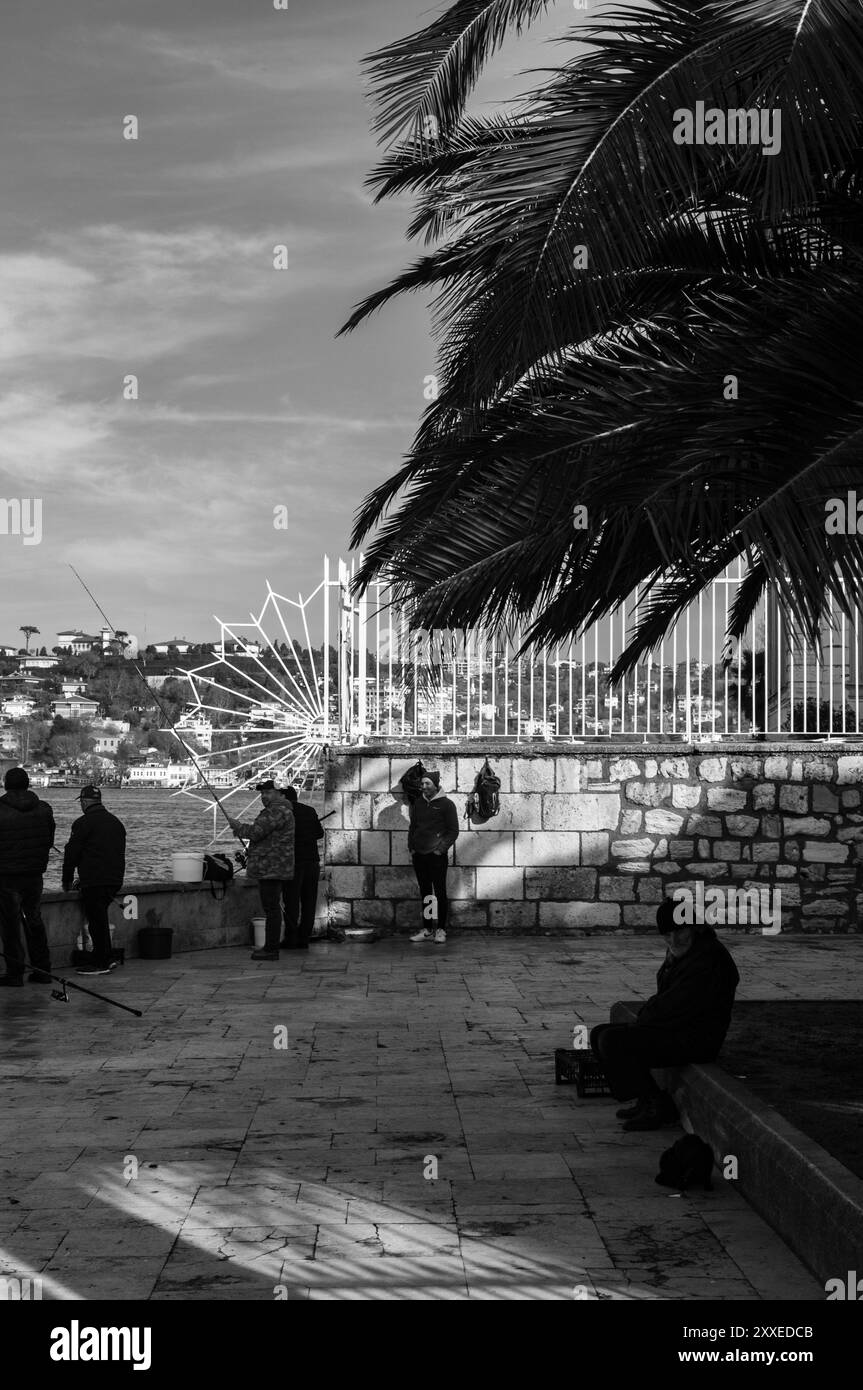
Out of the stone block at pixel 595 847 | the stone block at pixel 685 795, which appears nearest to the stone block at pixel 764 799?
the stone block at pixel 685 795

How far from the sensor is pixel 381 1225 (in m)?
5.09

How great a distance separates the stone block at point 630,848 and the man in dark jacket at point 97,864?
4763 mm

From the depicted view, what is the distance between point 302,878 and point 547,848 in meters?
2.39

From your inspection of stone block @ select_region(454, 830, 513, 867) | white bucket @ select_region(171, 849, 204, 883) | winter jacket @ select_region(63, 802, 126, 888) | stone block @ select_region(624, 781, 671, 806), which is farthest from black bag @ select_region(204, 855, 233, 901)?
stone block @ select_region(624, 781, 671, 806)

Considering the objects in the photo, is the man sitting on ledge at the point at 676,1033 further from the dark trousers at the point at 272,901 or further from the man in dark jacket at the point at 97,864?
the dark trousers at the point at 272,901

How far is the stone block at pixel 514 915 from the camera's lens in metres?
Answer: 13.8

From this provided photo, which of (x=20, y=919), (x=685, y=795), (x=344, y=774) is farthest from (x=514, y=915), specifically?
(x=20, y=919)

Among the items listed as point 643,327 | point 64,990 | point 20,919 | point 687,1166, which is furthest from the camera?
point 20,919

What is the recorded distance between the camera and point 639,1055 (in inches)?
259

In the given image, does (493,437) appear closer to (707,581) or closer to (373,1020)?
(707,581)

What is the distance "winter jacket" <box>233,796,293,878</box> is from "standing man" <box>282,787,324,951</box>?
0.55ft

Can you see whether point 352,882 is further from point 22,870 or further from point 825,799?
point 825,799
